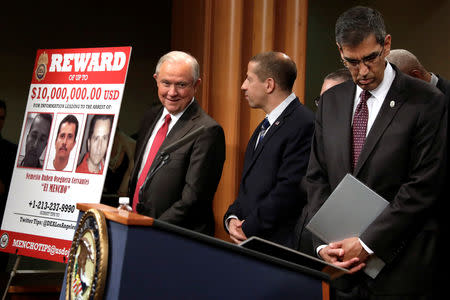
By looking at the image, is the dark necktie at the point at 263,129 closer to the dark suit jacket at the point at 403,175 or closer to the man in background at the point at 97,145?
the man in background at the point at 97,145

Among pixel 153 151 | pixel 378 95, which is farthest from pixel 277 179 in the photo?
pixel 378 95

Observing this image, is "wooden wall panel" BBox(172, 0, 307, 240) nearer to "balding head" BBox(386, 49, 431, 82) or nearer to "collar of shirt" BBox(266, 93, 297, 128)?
"collar of shirt" BBox(266, 93, 297, 128)

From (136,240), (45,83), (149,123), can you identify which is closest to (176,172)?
(149,123)

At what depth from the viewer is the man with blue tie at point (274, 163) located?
280cm

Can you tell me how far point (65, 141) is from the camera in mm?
3279

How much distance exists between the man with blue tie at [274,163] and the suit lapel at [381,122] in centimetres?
81

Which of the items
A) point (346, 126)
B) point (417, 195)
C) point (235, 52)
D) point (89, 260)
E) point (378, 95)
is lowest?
point (89, 260)

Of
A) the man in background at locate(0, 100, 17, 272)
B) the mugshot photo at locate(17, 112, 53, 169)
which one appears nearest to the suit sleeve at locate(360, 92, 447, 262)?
the mugshot photo at locate(17, 112, 53, 169)

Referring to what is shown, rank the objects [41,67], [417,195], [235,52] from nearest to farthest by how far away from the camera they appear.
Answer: [417,195]
[41,67]
[235,52]

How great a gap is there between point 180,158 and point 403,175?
3.96ft

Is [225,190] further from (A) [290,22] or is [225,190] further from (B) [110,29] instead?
(B) [110,29]

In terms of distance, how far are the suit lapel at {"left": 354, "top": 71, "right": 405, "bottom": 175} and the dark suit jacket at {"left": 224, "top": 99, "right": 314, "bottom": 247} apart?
2.62 feet

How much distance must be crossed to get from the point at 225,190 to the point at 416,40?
2060 millimetres

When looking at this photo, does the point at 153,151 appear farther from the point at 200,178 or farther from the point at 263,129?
the point at 263,129
